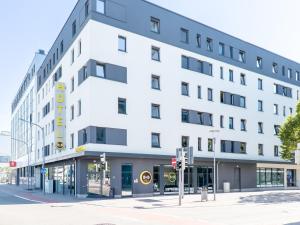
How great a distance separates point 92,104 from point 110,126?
94.1 inches

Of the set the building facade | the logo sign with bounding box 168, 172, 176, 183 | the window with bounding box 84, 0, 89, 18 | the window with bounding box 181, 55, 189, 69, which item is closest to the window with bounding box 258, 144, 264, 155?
the building facade

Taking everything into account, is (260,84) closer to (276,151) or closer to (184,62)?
(276,151)

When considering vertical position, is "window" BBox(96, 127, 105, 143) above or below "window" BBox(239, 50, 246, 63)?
below

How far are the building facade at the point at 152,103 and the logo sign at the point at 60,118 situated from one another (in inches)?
3.8

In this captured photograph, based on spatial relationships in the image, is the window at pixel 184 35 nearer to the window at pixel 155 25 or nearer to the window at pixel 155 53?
the window at pixel 155 25

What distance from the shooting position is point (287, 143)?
3934 cm

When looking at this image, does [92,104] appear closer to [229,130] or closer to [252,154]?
[229,130]

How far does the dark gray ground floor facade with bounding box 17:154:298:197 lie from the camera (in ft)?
101

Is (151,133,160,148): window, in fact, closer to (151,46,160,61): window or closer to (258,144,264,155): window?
(151,46,160,61): window

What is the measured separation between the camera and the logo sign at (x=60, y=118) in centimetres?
3672

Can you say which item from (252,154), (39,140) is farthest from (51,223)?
(39,140)

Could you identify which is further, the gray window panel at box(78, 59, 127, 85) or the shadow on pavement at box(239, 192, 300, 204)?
the gray window panel at box(78, 59, 127, 85)

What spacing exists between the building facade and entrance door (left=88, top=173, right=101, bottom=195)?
8 cm

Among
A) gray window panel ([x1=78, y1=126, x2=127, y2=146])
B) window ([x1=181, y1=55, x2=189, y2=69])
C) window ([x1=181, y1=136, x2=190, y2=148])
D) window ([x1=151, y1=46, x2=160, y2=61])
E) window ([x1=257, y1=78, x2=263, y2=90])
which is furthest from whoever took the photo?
window ([x1=257, y1=78, x2=263, y2=90])
